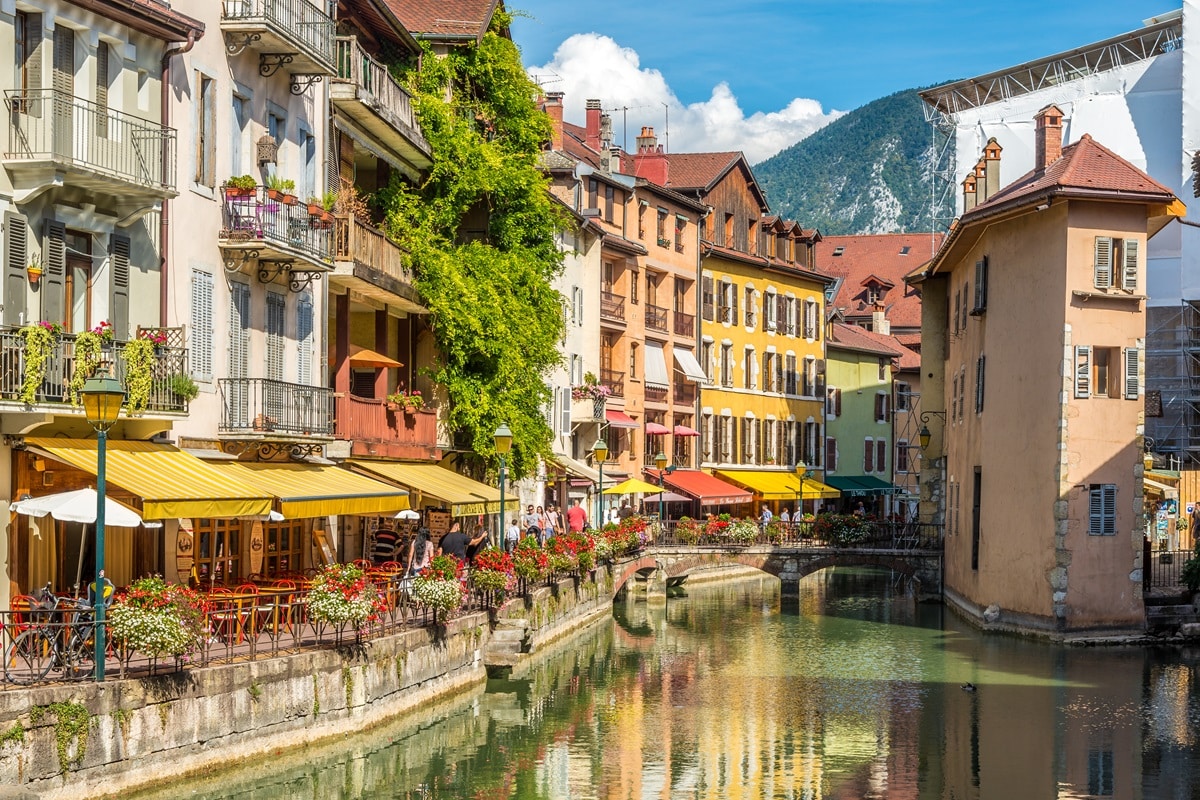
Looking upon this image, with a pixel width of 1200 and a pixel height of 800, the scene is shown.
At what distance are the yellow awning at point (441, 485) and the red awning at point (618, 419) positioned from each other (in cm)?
2202

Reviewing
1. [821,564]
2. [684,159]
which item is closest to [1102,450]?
[821,564]

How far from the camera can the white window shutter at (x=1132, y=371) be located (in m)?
40.1

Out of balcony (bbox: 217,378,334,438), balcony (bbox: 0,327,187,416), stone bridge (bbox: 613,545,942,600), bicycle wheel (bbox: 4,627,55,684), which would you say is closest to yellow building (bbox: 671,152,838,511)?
stone bridge (bbox: 613,545,942,600)

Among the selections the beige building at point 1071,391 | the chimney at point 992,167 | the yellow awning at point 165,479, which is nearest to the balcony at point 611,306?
the chimney at point 992,167

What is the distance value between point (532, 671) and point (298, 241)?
10.6m

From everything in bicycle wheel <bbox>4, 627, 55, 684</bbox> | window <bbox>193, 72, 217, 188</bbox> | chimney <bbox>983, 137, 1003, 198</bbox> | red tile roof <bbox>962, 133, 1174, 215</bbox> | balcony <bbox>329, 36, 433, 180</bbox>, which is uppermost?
chimney <bbox>983, 137, 1003, 198</bbox>

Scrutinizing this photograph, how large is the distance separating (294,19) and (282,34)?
151cm

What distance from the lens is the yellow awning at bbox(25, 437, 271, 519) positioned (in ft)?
72.1

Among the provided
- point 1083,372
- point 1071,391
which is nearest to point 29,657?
point 1071,391

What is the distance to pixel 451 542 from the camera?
34156mm

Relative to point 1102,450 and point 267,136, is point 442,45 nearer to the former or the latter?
point 267,136

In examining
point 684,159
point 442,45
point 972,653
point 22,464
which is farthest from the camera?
point 684,159

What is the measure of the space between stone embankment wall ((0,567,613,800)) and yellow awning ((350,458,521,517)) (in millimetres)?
4509

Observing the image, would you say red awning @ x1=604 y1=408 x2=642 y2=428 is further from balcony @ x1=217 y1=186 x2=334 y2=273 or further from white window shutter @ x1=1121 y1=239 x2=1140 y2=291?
balcony @ x1=217 y1=186 x2=334 y2=273
